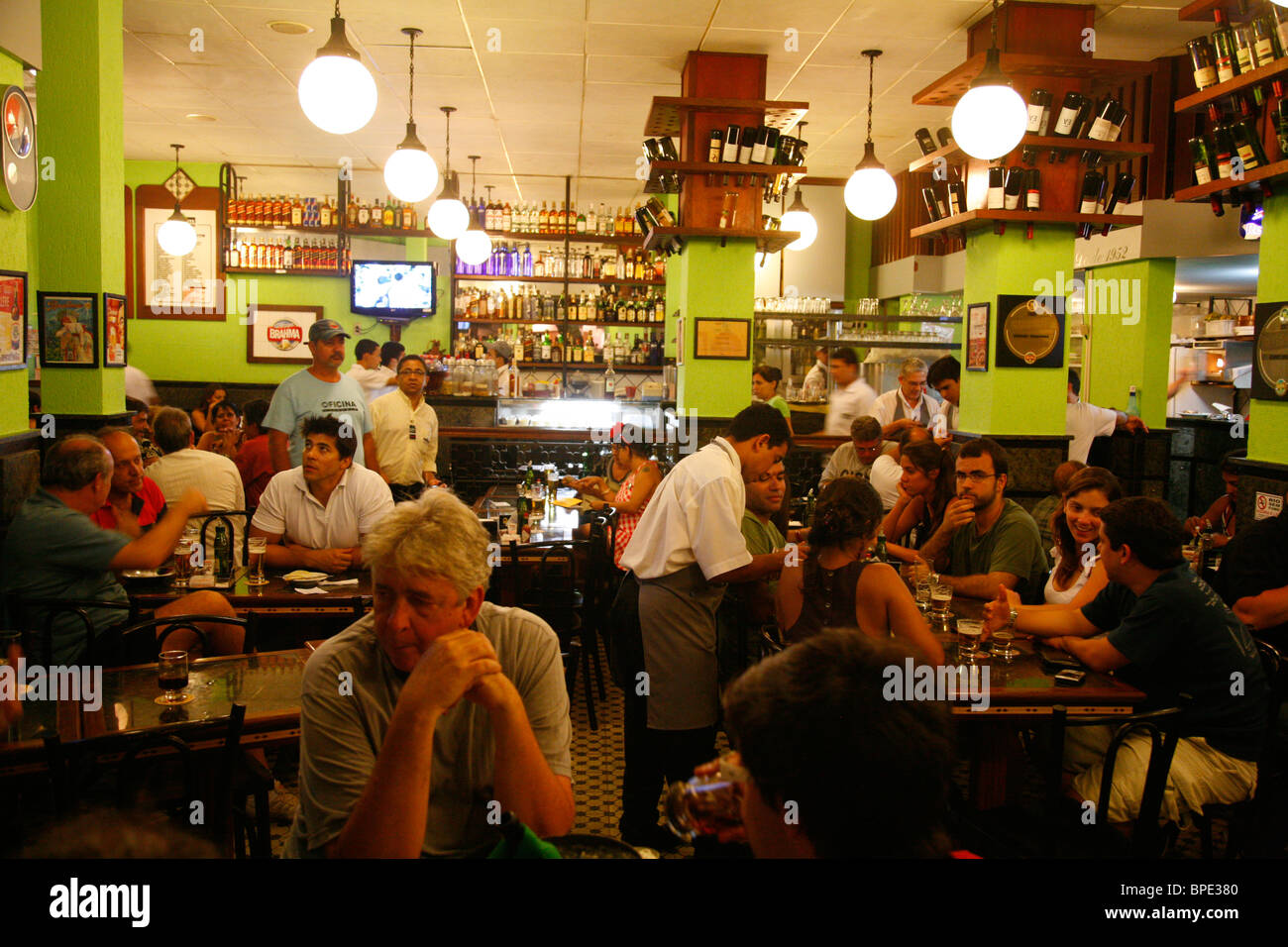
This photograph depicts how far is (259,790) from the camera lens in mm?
2873

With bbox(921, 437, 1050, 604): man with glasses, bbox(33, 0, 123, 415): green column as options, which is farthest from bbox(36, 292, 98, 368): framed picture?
bbox(921, 437, 1050, 604): man with glasses

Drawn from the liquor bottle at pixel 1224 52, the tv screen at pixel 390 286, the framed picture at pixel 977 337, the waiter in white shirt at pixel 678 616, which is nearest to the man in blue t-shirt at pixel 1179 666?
the waiter in white shirt at pixel 678 616

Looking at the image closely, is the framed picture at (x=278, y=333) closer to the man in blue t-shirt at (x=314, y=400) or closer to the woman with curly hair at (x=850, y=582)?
the man in blue t-shirt at (x=314, y=400)

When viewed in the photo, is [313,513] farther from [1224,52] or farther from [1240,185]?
[1224,52]

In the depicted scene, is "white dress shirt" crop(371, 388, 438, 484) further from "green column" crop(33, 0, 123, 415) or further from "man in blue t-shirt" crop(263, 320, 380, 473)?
"green column" crop(33, 0, 123, 415)

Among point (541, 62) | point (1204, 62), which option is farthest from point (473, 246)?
point (1204, 62)

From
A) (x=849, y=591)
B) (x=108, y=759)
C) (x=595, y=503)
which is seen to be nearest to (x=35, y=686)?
(x=108, y=759)

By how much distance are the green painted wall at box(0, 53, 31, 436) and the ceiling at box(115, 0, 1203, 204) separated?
8.28 ft

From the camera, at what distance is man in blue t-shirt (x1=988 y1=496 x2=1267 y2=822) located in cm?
277

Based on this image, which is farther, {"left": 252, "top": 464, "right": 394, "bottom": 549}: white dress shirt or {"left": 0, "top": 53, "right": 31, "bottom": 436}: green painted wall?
{"left": 252, "top": 464, "right": 394, "bottom": 549}: white dress shirt

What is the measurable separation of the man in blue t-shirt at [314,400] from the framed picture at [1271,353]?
4.84 meters

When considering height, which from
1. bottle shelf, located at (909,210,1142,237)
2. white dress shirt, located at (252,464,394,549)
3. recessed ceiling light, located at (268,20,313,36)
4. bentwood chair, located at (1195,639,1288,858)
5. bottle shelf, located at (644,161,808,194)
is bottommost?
bentwood chair, located at (1195,639,1288,858)

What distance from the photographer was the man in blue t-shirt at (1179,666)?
277 centimetres

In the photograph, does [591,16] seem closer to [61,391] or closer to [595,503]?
[595,503]
